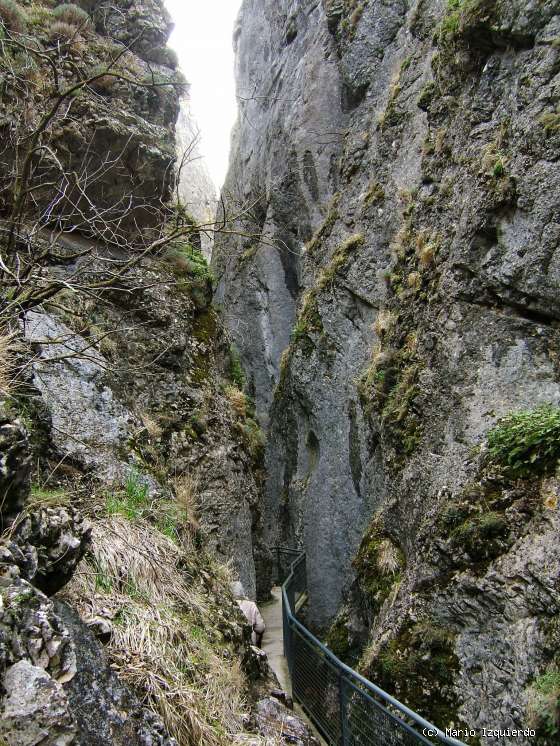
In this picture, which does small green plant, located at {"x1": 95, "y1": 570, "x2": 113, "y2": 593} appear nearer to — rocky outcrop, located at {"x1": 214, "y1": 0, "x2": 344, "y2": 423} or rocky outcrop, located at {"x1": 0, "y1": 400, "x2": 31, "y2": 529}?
rocky outcrop, located at {"x1": 0, "y1": 400, "x2": 31, "y2": 529}

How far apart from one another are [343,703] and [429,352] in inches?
181

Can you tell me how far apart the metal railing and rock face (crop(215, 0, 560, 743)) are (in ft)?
1.56

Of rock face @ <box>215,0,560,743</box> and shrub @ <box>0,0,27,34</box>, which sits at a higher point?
shrub @ <box>0,0,27,34</box>

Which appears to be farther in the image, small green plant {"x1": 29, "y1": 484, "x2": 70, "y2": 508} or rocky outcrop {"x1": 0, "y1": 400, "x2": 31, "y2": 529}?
small green plant {"x1": 29, "y1": 484, "x2": 70, "y2": 508}

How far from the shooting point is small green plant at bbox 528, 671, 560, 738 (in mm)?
4234

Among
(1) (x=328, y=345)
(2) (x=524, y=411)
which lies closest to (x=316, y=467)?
(1) (x=328, y=345)

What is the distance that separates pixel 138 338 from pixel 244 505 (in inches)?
122

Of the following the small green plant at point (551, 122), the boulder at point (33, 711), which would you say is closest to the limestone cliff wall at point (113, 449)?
the boulder at point (33, 711)

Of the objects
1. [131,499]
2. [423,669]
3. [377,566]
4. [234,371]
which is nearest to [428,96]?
[234,371]

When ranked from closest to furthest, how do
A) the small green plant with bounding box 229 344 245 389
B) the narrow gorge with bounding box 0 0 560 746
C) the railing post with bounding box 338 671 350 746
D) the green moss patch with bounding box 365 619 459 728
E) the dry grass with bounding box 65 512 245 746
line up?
the dry grass with bounding box 65 512 245 746, the narrow gorge with bounding box 0 0 560 746, the green moss patch with bounding box 365 619 459 728, the railing post with bounding box 338 671 350 746, the small green plant with bounding box 229 344 245 389

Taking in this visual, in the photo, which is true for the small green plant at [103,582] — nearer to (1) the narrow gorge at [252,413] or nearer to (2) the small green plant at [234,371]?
(1) the narrow gorge at [252,413]

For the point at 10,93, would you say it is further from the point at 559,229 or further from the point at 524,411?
the point at 524,411

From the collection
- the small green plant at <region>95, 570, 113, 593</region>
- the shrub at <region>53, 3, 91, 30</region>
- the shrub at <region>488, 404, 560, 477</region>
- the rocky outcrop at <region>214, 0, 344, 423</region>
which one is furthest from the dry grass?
the rocky outcrop at <region>214, 0, 344, 423</region>

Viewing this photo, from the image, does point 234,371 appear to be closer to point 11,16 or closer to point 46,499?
point 11,16
